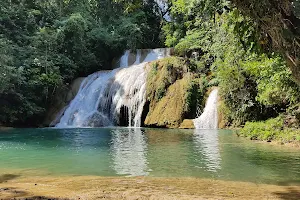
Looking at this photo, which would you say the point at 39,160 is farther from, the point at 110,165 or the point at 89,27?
the point at 89,27

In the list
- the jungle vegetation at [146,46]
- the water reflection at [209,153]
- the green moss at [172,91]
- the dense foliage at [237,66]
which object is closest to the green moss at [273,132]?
the jungle vegetation at [146,46]

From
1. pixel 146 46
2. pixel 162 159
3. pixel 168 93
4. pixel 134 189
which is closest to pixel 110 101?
pixel 168 93

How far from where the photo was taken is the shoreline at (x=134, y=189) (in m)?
6.01

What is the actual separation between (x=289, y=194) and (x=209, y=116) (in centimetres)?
1432

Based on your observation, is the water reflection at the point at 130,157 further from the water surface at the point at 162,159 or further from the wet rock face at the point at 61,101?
the wet rock face at the point at 61,101

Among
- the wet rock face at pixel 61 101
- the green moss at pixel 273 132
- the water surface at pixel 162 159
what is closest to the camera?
the water surface at pixel 162 159

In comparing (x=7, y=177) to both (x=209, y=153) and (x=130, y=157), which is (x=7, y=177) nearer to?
(x=130, y=157)

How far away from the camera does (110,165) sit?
9117 mm

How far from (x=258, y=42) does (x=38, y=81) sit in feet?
74.1

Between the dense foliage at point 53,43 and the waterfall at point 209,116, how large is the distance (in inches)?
292

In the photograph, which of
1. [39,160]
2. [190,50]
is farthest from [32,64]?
[39,160]

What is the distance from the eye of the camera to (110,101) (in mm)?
24281

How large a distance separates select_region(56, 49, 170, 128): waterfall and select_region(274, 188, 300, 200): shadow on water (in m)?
16.3

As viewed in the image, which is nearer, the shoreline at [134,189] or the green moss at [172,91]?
the shoreline at [134,189]
